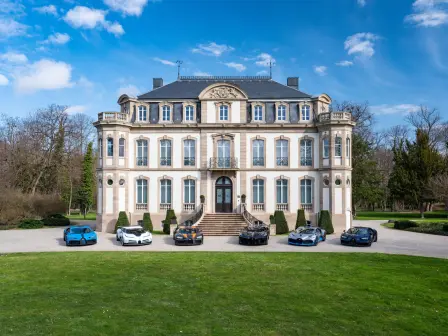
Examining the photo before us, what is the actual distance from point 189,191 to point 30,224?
1701 cm

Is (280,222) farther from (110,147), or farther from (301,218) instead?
(110,147)

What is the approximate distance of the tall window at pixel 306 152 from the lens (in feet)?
110

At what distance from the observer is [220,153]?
33875 millimetres

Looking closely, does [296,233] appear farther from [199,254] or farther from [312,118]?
[312,118]

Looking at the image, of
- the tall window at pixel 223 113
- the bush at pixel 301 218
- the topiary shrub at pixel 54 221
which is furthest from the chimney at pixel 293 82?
the topiary shrub at pixel 54 221

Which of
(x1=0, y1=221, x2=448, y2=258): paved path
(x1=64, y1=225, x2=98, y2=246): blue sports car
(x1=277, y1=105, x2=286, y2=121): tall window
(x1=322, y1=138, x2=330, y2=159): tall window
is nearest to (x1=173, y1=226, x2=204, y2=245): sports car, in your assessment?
(x1=0, y1=221, x2=448, y2=258): paved path

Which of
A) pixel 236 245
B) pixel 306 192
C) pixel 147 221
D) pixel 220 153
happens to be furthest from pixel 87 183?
pixel 236 245

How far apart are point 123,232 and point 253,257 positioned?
991cm

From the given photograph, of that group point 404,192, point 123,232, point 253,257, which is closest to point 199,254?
point 253,257

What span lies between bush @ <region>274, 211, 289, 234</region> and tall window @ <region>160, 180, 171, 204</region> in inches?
388

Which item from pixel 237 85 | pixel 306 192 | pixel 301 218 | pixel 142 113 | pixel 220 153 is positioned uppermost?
pixel 237 85

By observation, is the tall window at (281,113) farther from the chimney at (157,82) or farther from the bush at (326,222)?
the chimney at (157,82)

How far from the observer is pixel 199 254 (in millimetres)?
20453

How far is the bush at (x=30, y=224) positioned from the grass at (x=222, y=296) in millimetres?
20416
